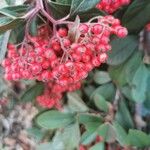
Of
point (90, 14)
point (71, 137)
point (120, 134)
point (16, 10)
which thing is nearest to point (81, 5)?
point (90, 14)

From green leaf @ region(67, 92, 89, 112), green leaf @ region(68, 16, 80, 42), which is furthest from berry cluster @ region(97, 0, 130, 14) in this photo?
green leaf @ region(67, 92, 89, 112)

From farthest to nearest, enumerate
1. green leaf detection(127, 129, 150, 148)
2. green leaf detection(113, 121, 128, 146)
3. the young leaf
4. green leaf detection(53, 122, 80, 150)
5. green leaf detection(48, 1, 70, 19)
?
the young leaf, green leaf detection(53, 122, 80, 150), green leaf detection(113, 121, 128, 146), green leaf detection(127, 129, 150, 148), green leaf detection(48, 1, 70, 19)

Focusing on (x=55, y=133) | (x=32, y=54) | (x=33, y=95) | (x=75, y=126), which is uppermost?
(x=32, y=54)

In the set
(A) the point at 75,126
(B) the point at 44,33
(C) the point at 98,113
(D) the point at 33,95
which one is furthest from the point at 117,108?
(B) the point at 44,33

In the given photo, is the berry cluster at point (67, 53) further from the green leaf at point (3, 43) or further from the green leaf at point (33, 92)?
the green leaf at point (33, 92)

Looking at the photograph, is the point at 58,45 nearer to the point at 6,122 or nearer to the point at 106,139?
the point at 106,139

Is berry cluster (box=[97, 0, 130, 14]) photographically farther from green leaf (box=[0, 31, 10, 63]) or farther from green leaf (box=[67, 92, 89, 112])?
green leaf (box=[67, 92, 89, 112])
